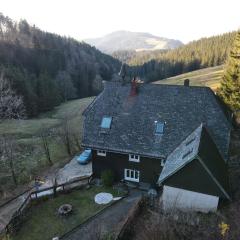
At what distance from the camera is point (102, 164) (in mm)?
30906

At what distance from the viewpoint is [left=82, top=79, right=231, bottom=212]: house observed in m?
25.3

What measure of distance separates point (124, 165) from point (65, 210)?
25.0ft

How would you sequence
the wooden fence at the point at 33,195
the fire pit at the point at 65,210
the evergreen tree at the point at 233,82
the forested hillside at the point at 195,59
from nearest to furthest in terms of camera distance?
the wooden fence at the point at 33,195, the fire pit at the point at 65,210, the evergreen tree at the point at 233,82, the forested hillside at the point at 195,59

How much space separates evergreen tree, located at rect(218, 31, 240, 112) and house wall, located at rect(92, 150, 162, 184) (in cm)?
2110

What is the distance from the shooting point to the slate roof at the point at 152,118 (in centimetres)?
2794

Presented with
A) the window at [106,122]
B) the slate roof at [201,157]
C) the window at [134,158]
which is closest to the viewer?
the slate roof at [201,157]

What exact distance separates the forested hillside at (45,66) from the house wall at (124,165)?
168 ft

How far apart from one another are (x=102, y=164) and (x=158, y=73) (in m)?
136

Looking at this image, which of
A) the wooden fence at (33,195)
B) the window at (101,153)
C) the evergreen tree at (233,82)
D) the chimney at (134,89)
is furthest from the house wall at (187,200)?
the evergreen tree at (233,82)

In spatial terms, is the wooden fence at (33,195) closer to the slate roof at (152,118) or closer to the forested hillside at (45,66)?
the slate roof at (152,118)

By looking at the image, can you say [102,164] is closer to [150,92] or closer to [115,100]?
[115,100]

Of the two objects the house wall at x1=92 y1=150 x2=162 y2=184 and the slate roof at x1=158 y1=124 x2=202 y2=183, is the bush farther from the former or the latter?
the slate roof at x1=158 y1=124 x2=202 y2=183

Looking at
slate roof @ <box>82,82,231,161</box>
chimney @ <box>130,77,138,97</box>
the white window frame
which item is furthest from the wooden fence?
chimney @ <box>130,77,138,97</box>

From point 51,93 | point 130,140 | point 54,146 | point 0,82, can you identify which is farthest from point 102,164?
point 51,93
